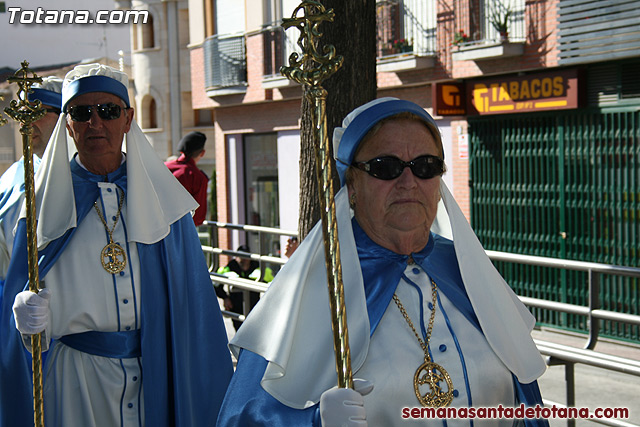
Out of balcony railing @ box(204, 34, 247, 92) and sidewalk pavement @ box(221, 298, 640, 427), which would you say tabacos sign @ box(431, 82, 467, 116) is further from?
balcony railing @ box(204, 34, 247, 92)

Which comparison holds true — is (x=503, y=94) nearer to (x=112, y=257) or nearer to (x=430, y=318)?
(x=112, y=257)

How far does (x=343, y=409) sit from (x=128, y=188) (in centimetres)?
214

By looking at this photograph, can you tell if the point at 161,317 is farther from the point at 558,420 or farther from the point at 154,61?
the point at 154,61

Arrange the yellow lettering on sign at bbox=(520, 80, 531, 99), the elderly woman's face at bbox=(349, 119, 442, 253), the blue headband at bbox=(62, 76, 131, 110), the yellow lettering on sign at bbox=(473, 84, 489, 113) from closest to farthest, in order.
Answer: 1. the elderly woman's face at bbox=(349, 119, 442, 253)
2. the blue headband at bbox=(62, 76, 131, 110)
3. the yellow lettering on sign at bbox=(520, 80, 531, 99)
4. the yellow lettering on sign at bbox=(473, 84, 489, 113)

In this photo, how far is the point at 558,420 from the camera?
21.2 ft

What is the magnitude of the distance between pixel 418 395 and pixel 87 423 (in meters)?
1.87

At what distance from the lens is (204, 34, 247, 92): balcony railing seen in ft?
62.8

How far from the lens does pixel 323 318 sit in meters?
2.66

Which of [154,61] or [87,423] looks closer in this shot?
[87,423]

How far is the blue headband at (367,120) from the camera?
2.74 metres

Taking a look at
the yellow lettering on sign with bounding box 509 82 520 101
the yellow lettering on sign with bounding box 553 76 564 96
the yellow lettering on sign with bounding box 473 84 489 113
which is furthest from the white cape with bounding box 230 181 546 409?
the yellow lettering on sign with bounding box 473 84 489 113

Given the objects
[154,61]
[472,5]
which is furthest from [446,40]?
[154,61]

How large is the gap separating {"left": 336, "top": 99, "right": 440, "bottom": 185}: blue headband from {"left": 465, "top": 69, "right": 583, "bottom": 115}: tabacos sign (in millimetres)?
8792

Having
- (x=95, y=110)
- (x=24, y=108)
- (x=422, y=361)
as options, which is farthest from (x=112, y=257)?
(x=422, y=361)
